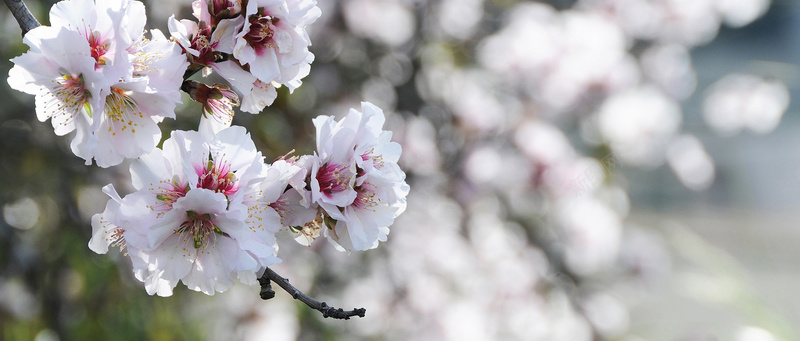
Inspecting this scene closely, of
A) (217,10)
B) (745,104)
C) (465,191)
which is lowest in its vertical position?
(465,191)

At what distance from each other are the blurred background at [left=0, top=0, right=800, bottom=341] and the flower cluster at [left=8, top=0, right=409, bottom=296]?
870mm

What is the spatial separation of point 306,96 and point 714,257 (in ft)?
3.58

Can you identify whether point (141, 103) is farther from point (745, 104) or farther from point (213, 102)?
point (745, 104)

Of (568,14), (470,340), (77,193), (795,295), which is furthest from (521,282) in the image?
(795,295)

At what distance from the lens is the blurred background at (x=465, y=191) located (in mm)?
1460

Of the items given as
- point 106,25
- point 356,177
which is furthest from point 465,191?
point 106,25

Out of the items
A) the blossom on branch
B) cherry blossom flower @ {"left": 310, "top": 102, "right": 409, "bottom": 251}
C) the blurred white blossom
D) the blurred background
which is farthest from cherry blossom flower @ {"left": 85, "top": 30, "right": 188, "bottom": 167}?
the blurred white blossom

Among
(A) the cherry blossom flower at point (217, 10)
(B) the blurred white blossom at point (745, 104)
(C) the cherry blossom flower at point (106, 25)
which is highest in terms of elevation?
(A) the cherry blossom flower at point (217, 10)

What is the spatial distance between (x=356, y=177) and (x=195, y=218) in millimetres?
133

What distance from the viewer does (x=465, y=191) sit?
1935 millimetres

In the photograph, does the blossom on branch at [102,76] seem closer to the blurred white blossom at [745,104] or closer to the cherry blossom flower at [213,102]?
the cherry blossom flower at [213,102]

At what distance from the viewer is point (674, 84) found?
2336 millimetres

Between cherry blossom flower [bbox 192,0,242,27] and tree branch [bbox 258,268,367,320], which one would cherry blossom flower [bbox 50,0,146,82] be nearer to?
cherry blossom flower [bbox 192,0,242,27]

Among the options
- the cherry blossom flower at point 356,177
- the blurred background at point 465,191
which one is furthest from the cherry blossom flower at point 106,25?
the blurred background at point 465,191
